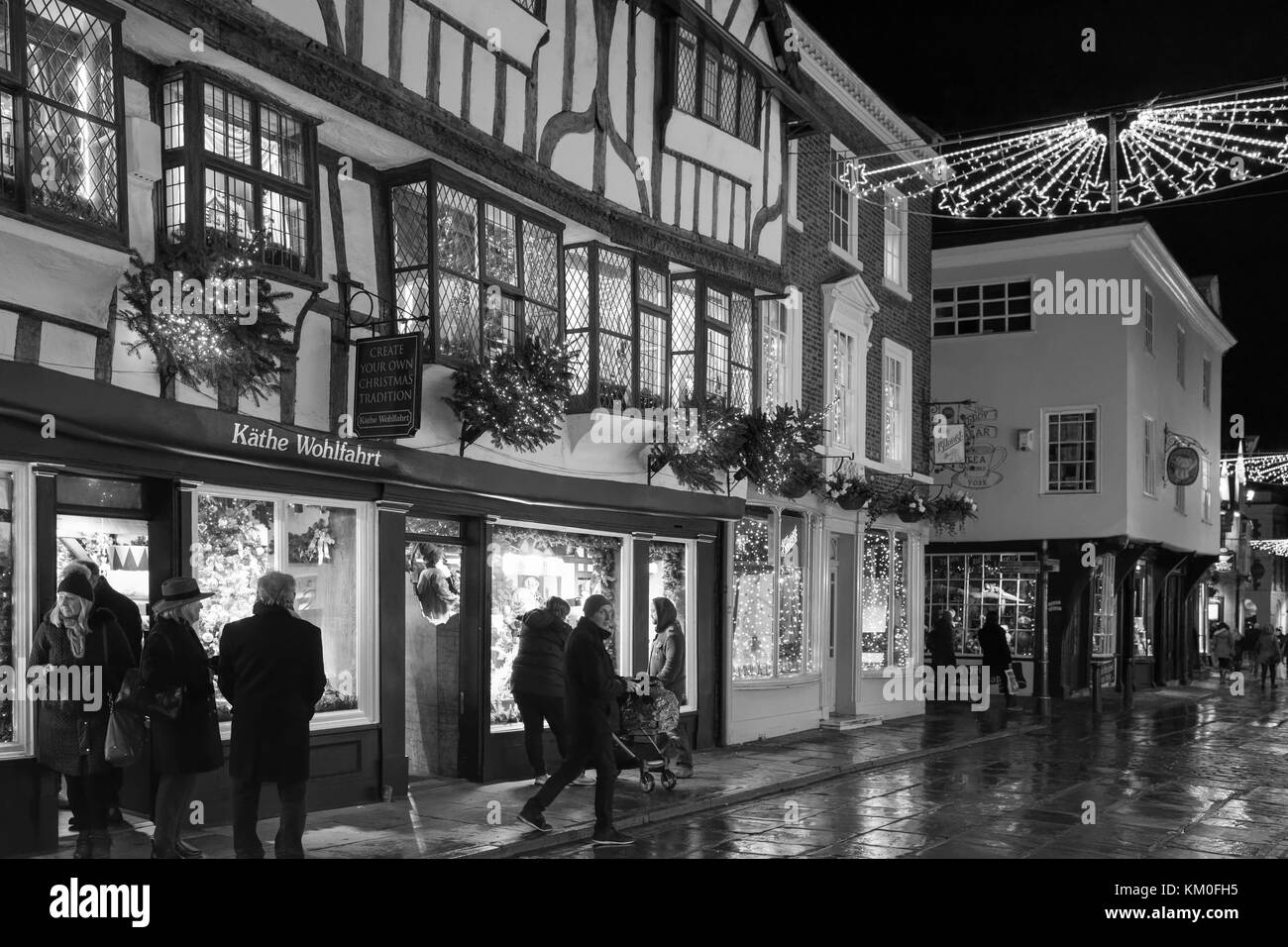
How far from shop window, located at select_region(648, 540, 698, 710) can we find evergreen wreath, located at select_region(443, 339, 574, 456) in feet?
11.1

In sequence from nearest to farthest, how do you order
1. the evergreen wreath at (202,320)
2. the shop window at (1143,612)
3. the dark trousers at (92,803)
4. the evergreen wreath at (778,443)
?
the dark trousers at (92,803)
the evergreen wreath at (202,320)
the evergreen wreath at (778,443)
the shop window at (1143,612)

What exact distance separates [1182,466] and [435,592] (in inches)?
874

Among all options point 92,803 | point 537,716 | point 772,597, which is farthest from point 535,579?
point 92,803

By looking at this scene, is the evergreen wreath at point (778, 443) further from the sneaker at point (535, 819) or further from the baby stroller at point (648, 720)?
the sneaker at point (535, 819)

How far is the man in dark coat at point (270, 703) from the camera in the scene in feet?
25.2

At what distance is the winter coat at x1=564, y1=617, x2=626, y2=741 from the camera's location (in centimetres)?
949

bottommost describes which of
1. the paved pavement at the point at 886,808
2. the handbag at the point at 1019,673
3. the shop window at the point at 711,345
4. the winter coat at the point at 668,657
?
the handbag at the point at 1019,673

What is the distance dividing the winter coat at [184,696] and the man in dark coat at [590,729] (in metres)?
2.60

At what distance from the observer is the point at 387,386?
10578 mm

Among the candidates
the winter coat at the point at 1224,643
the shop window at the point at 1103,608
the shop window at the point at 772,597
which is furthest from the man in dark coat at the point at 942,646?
the winter coat at the point at 1224,643

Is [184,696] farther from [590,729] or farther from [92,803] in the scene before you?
[590,729]

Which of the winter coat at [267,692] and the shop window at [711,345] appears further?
the shop window at [711,345]

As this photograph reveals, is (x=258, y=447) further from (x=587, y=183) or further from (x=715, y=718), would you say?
(x=715, y=718)

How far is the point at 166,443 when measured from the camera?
919 cm
